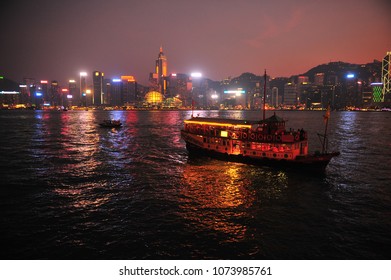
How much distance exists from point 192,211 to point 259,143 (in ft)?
58.0

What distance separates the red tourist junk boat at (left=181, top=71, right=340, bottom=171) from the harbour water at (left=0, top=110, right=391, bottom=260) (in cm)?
167

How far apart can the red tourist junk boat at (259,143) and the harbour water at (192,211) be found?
167cm

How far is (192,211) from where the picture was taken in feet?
75.8

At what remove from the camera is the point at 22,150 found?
53.4m

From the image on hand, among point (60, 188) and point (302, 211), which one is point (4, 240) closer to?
point (60, 188)

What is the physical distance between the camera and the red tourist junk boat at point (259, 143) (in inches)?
1374

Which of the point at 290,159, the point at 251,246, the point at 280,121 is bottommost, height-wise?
the point at 251,246

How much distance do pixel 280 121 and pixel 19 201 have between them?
3105cm

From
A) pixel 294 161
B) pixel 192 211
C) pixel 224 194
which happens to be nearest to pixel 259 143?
pixel 294 161

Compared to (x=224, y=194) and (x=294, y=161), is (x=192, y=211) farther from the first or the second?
(x=294, y=161)

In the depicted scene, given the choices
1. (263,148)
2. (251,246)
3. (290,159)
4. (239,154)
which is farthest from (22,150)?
(251,246)

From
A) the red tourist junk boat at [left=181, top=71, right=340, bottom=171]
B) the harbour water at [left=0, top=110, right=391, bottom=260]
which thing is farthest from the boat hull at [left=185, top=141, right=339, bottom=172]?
the harbour water at [left=0, top=110, right=391, bottom=260]

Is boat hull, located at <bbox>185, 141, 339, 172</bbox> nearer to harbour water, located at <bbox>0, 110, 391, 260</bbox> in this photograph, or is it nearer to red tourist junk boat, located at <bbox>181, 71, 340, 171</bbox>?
red tourist junk boat, located at <bbox>181, 71, 340, 171</bbox>

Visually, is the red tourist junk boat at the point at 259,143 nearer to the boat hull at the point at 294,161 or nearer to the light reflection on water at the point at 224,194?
the boat hull at the point at 294,161
